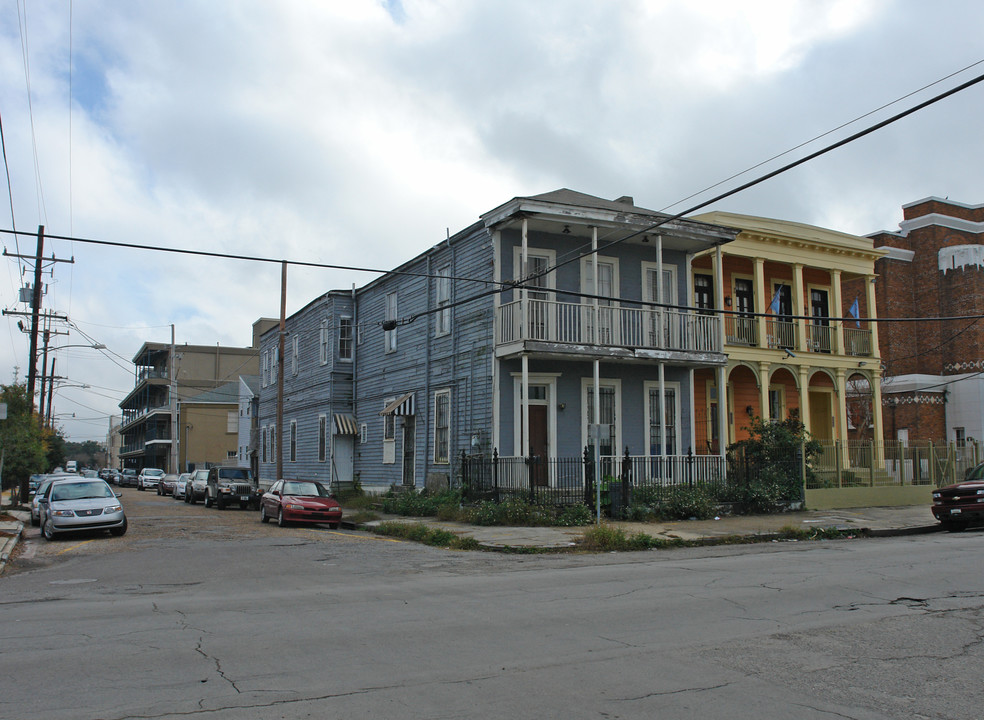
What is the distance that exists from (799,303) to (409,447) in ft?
48.1

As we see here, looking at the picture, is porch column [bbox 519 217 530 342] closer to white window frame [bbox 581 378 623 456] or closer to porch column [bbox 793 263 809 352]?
white window frame [bbox 581 378 623 456]

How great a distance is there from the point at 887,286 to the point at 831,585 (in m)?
31.5

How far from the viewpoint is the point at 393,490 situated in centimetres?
2747

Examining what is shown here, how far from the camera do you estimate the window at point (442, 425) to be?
25011mm

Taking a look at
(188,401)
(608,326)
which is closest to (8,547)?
(608,326)

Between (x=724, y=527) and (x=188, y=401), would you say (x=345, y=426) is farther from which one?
(x=188, y=401)

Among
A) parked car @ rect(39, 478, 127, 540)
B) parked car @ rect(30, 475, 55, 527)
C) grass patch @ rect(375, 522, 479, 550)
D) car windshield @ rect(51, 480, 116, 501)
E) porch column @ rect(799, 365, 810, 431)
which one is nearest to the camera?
grass patch @ rect(375, 522, 479, 550)

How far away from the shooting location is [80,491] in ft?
66.0

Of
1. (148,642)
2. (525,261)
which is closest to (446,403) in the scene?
(525,261)

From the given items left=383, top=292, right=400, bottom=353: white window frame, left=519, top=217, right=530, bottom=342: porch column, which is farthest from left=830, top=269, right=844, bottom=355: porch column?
left=383, top=292, right=400, bottom=353: white window frame

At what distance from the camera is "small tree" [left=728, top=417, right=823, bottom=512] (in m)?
22.4

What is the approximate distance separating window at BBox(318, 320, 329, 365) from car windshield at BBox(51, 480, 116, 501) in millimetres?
13469

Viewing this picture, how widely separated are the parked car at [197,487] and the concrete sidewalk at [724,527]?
50.4ft

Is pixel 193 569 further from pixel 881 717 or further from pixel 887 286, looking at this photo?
pixel 887 286
